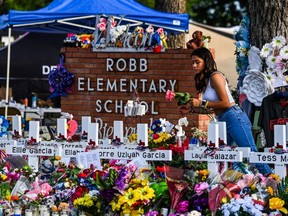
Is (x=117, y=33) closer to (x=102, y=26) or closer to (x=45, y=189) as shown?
(x=102, y=26)

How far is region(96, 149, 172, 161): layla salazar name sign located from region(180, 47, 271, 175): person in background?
1119 mm

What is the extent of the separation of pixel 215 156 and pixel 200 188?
0.63 metres

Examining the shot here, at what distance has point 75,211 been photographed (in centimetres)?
636

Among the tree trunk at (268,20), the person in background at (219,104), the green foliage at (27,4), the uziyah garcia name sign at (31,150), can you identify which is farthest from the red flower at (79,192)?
the green foliage at (27,4)

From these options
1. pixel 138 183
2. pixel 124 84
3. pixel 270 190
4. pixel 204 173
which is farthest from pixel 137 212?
Answer: pixel 124 84

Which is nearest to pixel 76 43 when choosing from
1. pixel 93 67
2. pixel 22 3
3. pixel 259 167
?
pixel 93 67

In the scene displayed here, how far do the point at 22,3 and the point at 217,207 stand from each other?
25.3 meters

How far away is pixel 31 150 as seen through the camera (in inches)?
296

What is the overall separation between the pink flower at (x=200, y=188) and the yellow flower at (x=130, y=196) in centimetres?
40

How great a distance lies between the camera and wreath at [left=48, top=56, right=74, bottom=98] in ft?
40.3

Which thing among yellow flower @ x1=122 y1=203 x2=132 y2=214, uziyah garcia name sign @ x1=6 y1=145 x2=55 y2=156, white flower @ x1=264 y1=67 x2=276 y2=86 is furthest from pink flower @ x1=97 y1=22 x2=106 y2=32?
yellow flower @ x1=122 y1=203 x2=132 y2=214

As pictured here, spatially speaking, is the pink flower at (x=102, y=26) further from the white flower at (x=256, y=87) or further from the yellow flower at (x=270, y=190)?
the yellow flower at (x=270, y=190)

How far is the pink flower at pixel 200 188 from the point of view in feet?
20.1

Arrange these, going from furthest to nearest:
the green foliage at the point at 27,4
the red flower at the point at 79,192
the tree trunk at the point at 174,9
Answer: the green foliage at the point at 27,4
the tree trunk at the point at 174,9
the red flower at the point at 79,192
